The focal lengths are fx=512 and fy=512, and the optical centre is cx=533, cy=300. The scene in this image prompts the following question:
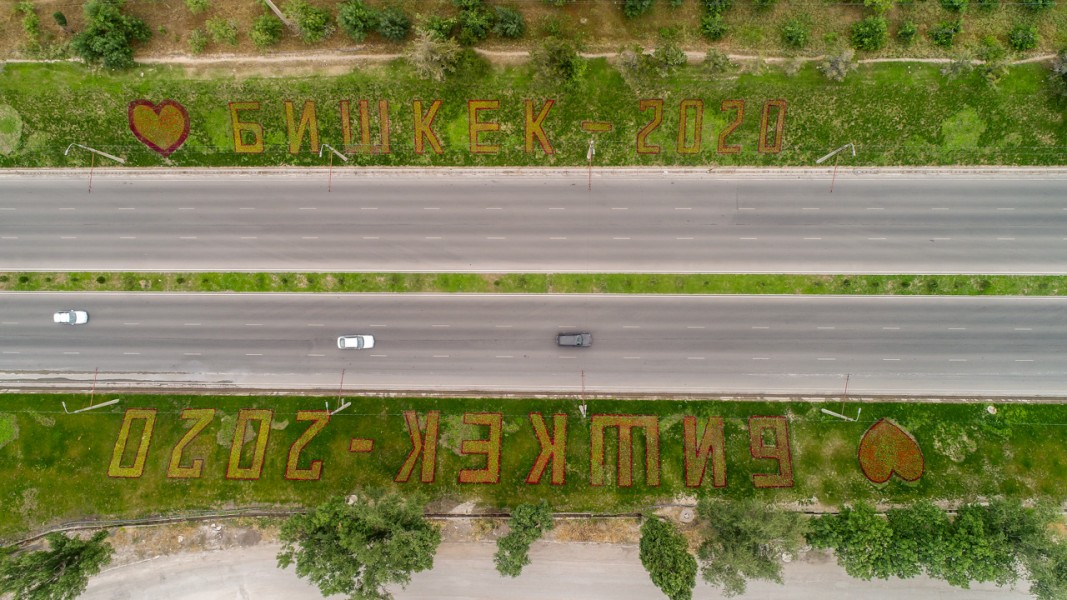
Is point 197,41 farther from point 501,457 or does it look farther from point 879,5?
point 879,5

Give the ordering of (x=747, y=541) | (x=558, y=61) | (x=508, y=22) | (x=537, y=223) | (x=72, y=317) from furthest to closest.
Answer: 1. (x=537, y=223)
2. (x=72, y=317)
3. (x=508, y=22)
4. (x=558, y=61)
5. (x=747, y=541)

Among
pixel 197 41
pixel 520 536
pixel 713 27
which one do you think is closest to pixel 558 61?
pixel 713 27

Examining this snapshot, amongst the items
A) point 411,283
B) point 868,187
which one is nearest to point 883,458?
point 868,187

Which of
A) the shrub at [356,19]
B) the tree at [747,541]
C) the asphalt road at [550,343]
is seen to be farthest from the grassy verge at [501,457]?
the shrub at [356,19]

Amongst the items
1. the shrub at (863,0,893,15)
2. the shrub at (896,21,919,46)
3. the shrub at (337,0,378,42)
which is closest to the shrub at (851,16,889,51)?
the shrub at (863,0,893,15)

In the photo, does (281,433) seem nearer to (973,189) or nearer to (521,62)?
(521,62)

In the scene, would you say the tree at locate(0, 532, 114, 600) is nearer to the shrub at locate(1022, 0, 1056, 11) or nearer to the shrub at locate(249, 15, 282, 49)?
Result: the shrub at locate(249, 15, 282, 49)
